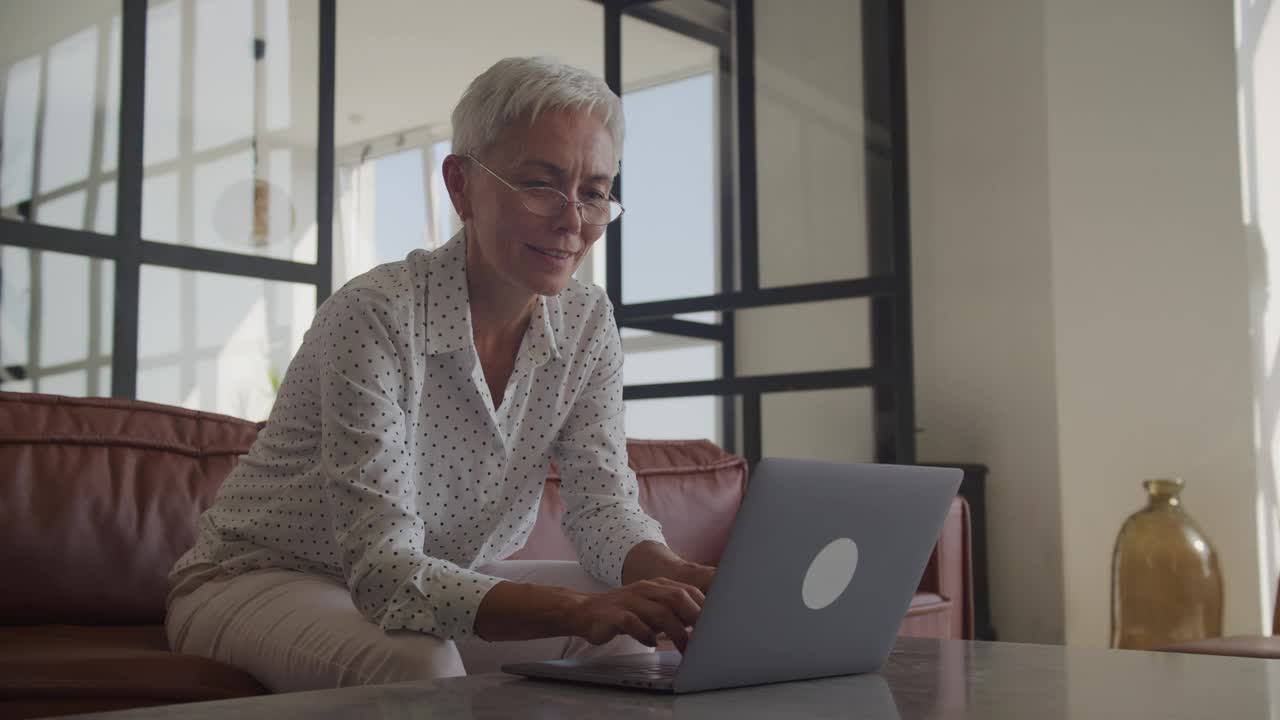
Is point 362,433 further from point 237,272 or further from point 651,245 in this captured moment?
point 651,245

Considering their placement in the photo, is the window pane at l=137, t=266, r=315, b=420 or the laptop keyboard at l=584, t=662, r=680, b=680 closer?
the laptop keyboard at l=584, t=662, r=680, b=680

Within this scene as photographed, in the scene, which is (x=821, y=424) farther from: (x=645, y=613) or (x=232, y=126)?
(x=645, y=613)

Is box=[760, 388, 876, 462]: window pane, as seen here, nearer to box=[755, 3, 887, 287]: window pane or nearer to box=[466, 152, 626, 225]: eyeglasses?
box=[755, 3, 887, 287]: window pane

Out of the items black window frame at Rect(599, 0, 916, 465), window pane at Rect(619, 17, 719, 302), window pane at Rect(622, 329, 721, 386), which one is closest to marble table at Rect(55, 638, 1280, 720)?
black window frame at Rect(599, 0, 916, 465)

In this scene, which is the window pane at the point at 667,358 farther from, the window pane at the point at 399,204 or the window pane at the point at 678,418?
the window pane at the point at 399,204

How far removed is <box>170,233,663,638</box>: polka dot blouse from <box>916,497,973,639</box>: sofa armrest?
1.27 m

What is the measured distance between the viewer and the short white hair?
1.42m

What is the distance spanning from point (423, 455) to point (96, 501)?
0.67 metres

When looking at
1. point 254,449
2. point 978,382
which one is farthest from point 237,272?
point 978,382

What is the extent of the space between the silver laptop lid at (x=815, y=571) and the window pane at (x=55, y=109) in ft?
9.77

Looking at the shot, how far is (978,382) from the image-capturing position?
447 cm

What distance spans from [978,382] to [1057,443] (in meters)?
0.39

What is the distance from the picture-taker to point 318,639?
1.25m

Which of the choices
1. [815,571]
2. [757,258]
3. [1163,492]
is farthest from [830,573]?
[757,258]
